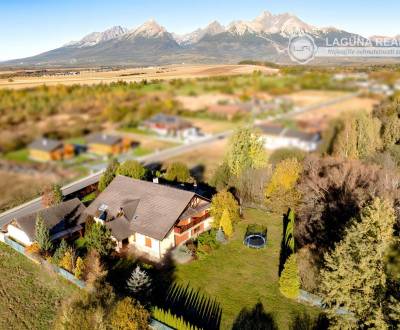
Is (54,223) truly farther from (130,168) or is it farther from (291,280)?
(291,280)

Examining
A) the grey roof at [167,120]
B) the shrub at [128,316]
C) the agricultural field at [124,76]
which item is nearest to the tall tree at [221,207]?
the shrub at [128,316]

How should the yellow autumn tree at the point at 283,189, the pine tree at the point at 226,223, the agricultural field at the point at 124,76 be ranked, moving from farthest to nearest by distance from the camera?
the yellow autumn tree at the point at 283,189, the pine tree at the point at 226,223, the agricultural field at the point at 124,76

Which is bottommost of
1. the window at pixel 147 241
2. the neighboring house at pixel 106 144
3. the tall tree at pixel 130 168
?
the window at pixel 147 241

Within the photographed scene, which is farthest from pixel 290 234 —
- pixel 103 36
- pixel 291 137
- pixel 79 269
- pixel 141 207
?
pixel 103 36

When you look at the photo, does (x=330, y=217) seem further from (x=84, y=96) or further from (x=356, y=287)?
(x=84, y=96)

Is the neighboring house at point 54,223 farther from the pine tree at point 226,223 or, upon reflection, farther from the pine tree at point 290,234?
the pine tree at point 290,234

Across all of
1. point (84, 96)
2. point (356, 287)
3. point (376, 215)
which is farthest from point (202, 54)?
point (356, 287)
